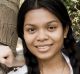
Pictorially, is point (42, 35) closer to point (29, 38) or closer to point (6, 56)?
point (29, 38)

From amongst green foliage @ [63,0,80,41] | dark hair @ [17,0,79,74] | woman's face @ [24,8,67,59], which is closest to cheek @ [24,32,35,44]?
woman's face @ [24,8,67,59]

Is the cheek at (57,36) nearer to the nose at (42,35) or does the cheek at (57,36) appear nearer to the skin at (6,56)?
the nose at (42,35)

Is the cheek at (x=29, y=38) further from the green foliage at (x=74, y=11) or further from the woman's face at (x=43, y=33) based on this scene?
the green foliage at (x=74, y=11)

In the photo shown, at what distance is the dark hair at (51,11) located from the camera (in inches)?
80.4

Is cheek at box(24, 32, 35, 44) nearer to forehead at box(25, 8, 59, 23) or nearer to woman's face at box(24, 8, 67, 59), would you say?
Result: woman's face at box(24, 8, 67, 59)

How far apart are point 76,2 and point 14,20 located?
463 centimetres

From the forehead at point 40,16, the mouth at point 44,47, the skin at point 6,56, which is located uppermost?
the forehead at point 40,16

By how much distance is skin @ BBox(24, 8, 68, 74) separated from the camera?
200 centimetres

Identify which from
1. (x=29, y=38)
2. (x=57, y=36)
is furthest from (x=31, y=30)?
(x=57, y=36)

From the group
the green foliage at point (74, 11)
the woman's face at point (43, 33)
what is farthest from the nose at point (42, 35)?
the green foliage at point (74, 11)

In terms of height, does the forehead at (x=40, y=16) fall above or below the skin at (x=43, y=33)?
above

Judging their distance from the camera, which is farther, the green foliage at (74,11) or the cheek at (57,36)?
the green foliage at (74,11)

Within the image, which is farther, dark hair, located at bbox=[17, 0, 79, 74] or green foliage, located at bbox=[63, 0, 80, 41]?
green foliage, located at bbox=[63, 0, 80, 41]

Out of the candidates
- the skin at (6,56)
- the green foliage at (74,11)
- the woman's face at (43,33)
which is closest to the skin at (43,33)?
the woman's face at (43,33)
